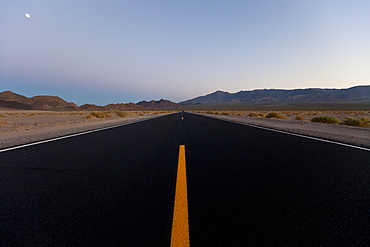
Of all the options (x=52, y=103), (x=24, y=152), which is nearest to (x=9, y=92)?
(x=52, y=103)

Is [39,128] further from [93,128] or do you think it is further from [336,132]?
[336,132]

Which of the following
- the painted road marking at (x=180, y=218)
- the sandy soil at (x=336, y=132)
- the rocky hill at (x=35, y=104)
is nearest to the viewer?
the painted road marking at (x=180, y=218)

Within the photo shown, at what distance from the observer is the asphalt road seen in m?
1.58

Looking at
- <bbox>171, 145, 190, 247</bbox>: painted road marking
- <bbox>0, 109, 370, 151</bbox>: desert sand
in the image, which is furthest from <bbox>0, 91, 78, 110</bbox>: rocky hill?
<bbox>171, 145, 190, 247</bbox>: painted road marking

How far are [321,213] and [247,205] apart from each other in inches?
28.9

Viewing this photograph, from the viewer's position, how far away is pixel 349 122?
13.2 m

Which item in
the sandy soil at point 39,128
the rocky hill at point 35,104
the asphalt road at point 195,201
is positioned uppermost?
the rocky hill at point 35,104

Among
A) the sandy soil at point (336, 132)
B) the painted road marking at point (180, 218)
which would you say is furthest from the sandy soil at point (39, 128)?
the sandy soil at point (336, 132)

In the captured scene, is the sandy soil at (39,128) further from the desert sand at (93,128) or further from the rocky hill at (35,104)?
the rocky hill at (35,104)

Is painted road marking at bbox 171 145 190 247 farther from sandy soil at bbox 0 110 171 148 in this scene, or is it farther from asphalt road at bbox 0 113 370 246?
sandy soil at bbox 0 110 171 148

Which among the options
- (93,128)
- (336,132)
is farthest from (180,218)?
(93,128)

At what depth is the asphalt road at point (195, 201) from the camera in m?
1.58

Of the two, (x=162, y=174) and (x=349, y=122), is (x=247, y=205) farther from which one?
(x=349, y=122)

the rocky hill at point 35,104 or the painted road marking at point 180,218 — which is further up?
the rocky hill at point 35,104
